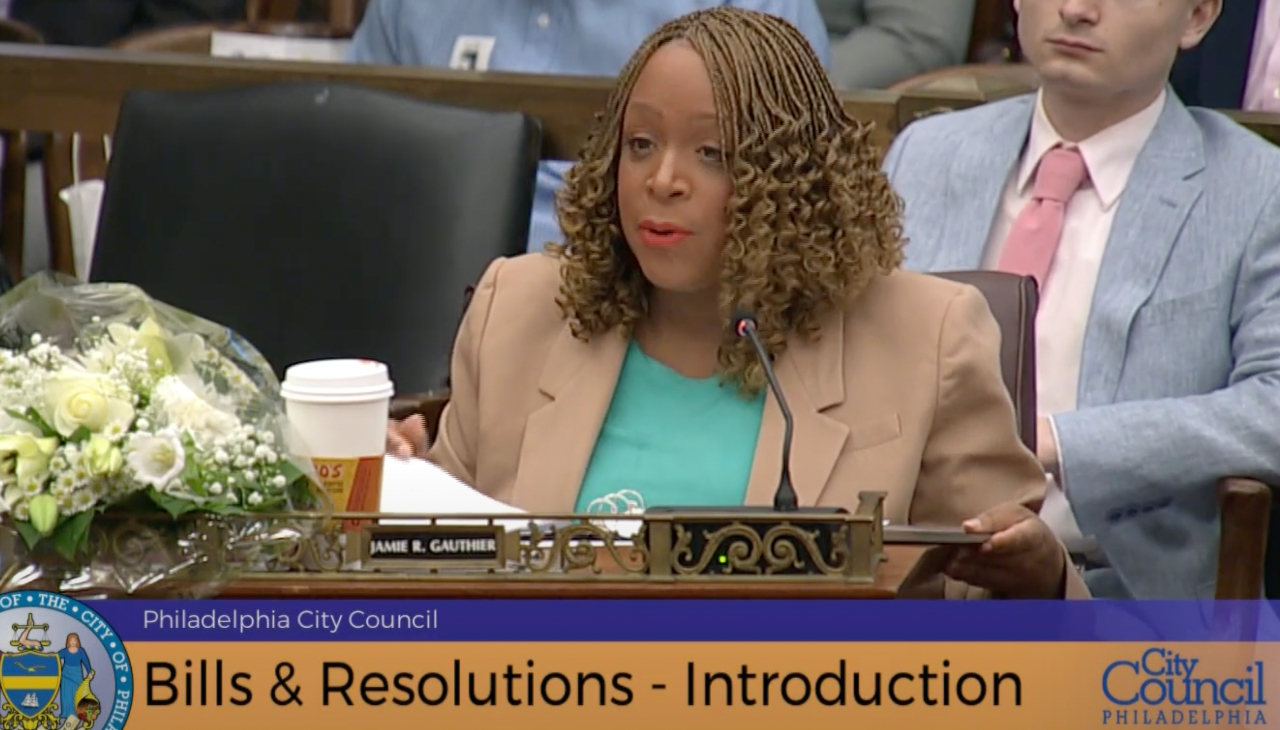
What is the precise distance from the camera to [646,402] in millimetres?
2230

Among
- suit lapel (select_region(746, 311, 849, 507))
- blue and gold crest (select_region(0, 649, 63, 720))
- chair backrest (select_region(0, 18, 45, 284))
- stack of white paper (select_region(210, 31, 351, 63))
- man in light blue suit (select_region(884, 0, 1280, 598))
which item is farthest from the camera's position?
chair backrest (select_region(0, 18, 45, 284))

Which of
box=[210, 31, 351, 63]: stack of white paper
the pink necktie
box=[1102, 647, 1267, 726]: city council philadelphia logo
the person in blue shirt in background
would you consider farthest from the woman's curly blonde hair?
box=[210, 31, 351, 63]: stack of white paper

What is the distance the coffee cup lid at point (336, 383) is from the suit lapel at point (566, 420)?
40cm

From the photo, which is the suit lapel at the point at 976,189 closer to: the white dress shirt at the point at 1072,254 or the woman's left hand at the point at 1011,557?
the white dress shirt at the point at 1072,254

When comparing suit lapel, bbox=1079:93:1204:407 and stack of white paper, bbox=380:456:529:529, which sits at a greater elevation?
suit lapel, bbox=1079:93:1204:407

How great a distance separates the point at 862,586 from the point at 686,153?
640mm

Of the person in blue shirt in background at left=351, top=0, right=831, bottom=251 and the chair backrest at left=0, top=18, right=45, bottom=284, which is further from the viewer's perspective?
the chair backrest at left=0, top=18, right=45, bottom=284

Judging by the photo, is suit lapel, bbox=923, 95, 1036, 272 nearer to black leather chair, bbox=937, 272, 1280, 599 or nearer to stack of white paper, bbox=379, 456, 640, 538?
black leather chair, bbox=937, 272, 1280, 599

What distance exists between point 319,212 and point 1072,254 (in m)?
1.12

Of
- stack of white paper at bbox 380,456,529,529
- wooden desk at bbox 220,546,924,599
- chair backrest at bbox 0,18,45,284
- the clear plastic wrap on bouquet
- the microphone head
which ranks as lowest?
chair backrest at bbox 0,18,45,284

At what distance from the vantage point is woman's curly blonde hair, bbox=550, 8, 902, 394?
210 centimetres

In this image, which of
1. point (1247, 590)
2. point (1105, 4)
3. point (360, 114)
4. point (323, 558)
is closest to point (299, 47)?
point (360, 114)

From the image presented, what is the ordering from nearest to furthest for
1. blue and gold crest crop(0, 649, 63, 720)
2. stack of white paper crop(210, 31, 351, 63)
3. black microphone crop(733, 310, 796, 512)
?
blue and gold crest crop(0, 649, 63, 720) < black microphone crop(733, 310, 796, 512) < stack of white paper crop(210, 31, 351, 63)

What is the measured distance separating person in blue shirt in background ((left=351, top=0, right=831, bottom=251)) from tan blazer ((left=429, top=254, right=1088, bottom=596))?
1.21 meters
